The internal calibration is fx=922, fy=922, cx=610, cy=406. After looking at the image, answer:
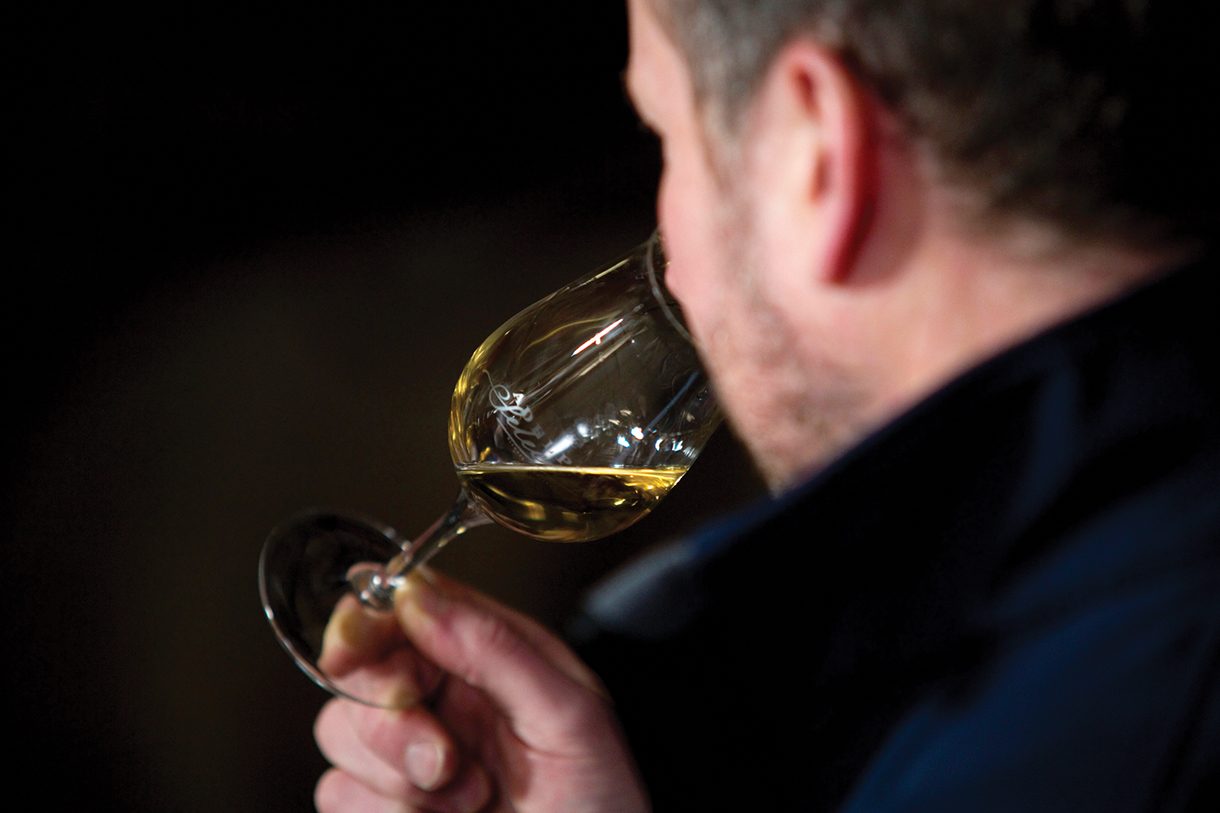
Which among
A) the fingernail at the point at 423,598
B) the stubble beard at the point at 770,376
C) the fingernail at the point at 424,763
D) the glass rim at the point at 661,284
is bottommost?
the fingernail at the point at 424,763

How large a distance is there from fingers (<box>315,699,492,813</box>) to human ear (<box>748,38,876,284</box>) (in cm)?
47

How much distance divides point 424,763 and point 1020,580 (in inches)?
18.4

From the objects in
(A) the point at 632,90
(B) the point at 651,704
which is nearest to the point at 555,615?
(B) the point at 651,704

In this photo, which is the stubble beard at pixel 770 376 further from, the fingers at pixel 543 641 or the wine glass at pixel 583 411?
the fingers at pixel 543 641

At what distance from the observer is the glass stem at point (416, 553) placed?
0.79 m

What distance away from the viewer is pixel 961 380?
50 centimetres

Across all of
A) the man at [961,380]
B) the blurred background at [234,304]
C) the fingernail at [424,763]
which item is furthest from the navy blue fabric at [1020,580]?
the blurred background at [234,304]

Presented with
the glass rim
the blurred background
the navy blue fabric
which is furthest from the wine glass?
the blurred background

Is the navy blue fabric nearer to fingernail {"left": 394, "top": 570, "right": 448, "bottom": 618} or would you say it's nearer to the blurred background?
fingernail {"left": 394, "top": 570, "right": 448, "bottom": 618}

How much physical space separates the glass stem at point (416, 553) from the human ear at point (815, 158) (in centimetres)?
36

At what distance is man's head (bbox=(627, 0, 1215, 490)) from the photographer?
49cm

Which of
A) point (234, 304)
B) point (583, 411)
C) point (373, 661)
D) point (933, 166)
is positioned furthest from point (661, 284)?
point (234, 304)

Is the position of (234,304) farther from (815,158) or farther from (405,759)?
(815,158)

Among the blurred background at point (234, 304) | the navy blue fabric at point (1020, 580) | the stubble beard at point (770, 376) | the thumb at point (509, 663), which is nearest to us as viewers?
the navy blue fabric at point (1020, 580)
